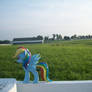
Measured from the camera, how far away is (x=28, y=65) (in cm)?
302

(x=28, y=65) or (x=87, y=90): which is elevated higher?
(x=28, y=65)

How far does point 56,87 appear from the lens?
294 centimetres

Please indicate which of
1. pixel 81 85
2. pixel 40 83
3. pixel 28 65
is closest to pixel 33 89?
pixel 40 83

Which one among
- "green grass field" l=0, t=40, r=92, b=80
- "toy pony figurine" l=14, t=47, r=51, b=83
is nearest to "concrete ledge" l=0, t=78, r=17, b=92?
"toy pony figurine" l=14, t=47, r=51, b=83

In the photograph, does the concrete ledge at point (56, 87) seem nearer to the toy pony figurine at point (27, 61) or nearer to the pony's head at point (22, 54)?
the toy pony figurine at point (27, 61)

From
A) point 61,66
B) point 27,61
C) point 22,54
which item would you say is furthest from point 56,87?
point 61,66

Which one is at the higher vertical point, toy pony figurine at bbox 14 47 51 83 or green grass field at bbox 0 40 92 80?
toy pony figurine at bbox 14 47 51 83

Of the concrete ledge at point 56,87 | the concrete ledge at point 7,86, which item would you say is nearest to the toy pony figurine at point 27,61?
the concrete ledge at point 56,87

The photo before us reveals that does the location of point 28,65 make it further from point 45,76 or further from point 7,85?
point 7,85

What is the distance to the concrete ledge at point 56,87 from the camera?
115 inches

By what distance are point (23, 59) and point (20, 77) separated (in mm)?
2033

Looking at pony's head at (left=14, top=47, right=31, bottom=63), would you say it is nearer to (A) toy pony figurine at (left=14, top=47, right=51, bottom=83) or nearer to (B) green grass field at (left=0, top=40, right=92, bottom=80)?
(A) toy pony figurine at (left=14, top=47, right=51, bottom=83)

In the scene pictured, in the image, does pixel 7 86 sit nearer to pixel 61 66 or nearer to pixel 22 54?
pixel 22 54

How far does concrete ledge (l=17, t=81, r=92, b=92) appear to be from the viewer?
9.55ft
